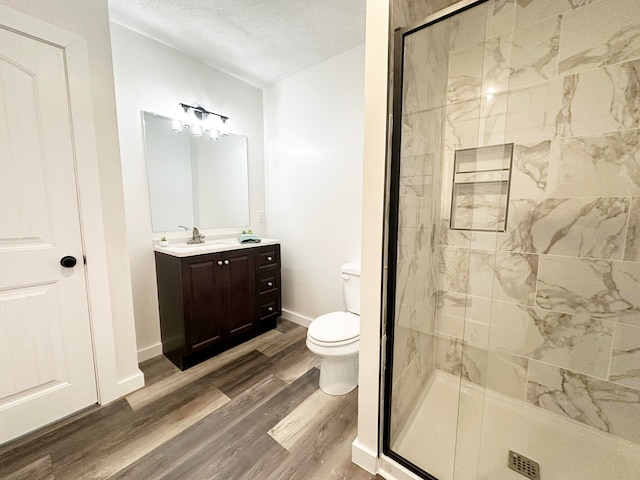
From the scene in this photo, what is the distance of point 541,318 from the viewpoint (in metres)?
1.44

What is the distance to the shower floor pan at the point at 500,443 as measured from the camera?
3.88 feet

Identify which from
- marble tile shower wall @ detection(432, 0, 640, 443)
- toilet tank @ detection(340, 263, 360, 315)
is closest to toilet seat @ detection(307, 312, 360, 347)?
toilet tank @ detection(340, 263, 360, 315)

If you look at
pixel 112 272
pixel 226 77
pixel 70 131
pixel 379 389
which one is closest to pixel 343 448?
pixel 379 389

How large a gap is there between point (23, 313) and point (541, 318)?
272 cm

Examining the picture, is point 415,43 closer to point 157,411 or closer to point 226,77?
point 226,77

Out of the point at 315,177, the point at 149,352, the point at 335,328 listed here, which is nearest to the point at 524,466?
the point at 335,328

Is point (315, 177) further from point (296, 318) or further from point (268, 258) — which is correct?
point (296, 318)

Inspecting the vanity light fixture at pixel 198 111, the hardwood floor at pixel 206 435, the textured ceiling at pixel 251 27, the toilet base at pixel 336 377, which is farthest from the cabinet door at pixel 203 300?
the textured ceiling at pixel 251 27

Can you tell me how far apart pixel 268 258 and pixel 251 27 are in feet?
5.79

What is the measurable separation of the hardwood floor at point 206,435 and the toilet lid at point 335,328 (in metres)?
0.40

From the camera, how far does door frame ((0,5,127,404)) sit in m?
1.33

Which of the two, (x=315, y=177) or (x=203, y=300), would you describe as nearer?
(x=203, y=300)

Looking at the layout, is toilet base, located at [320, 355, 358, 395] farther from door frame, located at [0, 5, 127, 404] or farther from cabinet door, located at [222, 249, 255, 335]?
door frame, located at [0, 5, 127, 404]

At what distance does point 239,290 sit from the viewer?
2230mm
